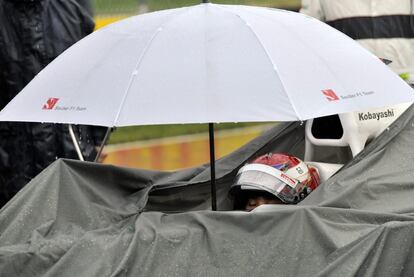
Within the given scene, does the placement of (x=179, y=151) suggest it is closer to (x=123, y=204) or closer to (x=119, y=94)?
(x=123, y=204)

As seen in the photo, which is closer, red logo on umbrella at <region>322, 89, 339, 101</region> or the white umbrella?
the white umbrella

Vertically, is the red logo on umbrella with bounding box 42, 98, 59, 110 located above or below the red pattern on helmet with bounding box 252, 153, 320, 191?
above

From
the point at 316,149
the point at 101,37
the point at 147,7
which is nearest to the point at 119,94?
the point at 101,37

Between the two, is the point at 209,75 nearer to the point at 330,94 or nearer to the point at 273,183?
the point at 330,94

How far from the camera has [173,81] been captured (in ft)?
9.36

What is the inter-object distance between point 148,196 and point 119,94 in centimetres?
82

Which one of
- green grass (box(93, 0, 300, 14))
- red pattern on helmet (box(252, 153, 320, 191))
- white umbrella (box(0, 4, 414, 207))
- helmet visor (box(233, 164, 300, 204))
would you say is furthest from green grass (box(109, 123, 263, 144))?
white umbrella (box(0, 4, 414, 207))

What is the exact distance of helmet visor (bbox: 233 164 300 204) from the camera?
3.41 metres

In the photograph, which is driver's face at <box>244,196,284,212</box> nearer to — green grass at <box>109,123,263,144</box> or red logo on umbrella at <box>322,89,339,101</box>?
red logo on umbrella at <box>322,89,339,101</box>

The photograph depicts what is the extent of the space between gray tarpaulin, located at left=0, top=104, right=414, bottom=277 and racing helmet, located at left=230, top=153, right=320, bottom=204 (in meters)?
0.26

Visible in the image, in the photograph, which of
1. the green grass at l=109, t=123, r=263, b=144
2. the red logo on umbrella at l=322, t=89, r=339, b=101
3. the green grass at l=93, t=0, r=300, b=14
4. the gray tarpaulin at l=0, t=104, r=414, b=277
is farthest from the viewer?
the green grass at l=109, t=123, r=263, b=144

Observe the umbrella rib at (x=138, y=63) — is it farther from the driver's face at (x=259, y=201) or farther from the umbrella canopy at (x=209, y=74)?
the driver's face at (x=259, y=201)

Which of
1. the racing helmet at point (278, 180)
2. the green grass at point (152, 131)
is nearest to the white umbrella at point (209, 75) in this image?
the racing helmet at point (278, 180)

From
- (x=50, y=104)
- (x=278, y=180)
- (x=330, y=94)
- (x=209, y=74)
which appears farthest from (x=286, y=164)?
(x=50, y=104)
